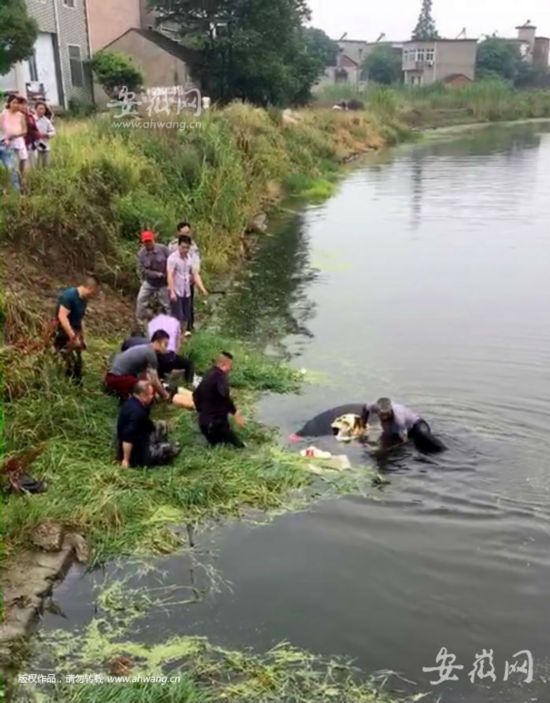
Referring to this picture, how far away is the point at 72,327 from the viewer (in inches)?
378

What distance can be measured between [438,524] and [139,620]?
10.4 ft

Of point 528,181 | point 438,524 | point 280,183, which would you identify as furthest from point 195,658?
point 528,181

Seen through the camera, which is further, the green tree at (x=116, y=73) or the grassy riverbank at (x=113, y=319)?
the green tree at (x=116, y=73)

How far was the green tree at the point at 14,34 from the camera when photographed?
2169cm

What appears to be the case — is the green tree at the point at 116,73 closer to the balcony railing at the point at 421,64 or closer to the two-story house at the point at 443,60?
the two-story house at the point at 443,60

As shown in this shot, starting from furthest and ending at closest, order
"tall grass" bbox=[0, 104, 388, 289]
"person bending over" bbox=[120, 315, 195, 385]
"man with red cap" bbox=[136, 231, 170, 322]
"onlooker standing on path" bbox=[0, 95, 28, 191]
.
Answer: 1. "tall grass" bbox=[0, 104, 388, 289]
2. "onlooker standing on path" bbox=[0, 95, 28, 191]
3. "man with red cap" bbox=[136, 231, 170, 322]
4. "person bending over" bbox=[120, 315, 195, 385]

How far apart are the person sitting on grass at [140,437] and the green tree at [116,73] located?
81.1ft

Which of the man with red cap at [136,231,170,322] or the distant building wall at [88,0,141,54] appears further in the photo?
the distant building wall at [88,0,141,54]

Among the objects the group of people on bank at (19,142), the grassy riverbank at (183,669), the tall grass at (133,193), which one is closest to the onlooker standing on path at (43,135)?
the group of people on bank at (19,142)

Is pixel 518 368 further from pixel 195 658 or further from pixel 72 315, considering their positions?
pixel 195 658

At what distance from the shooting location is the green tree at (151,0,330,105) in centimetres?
3434

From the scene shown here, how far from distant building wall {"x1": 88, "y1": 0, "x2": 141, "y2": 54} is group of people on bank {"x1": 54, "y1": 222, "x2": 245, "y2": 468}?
84.1 ft

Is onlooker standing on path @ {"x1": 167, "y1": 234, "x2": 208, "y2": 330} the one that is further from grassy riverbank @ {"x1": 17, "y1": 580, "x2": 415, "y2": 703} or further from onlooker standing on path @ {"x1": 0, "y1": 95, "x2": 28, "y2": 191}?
grassy riverbank @ {"x1": 17, "y1": 580, "x2": 415, "y2": 703}

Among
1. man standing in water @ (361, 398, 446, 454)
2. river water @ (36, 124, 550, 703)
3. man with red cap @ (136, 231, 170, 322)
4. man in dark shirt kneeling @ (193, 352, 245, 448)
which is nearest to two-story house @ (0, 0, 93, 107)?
river water @ (36, 124, 550, 703)
